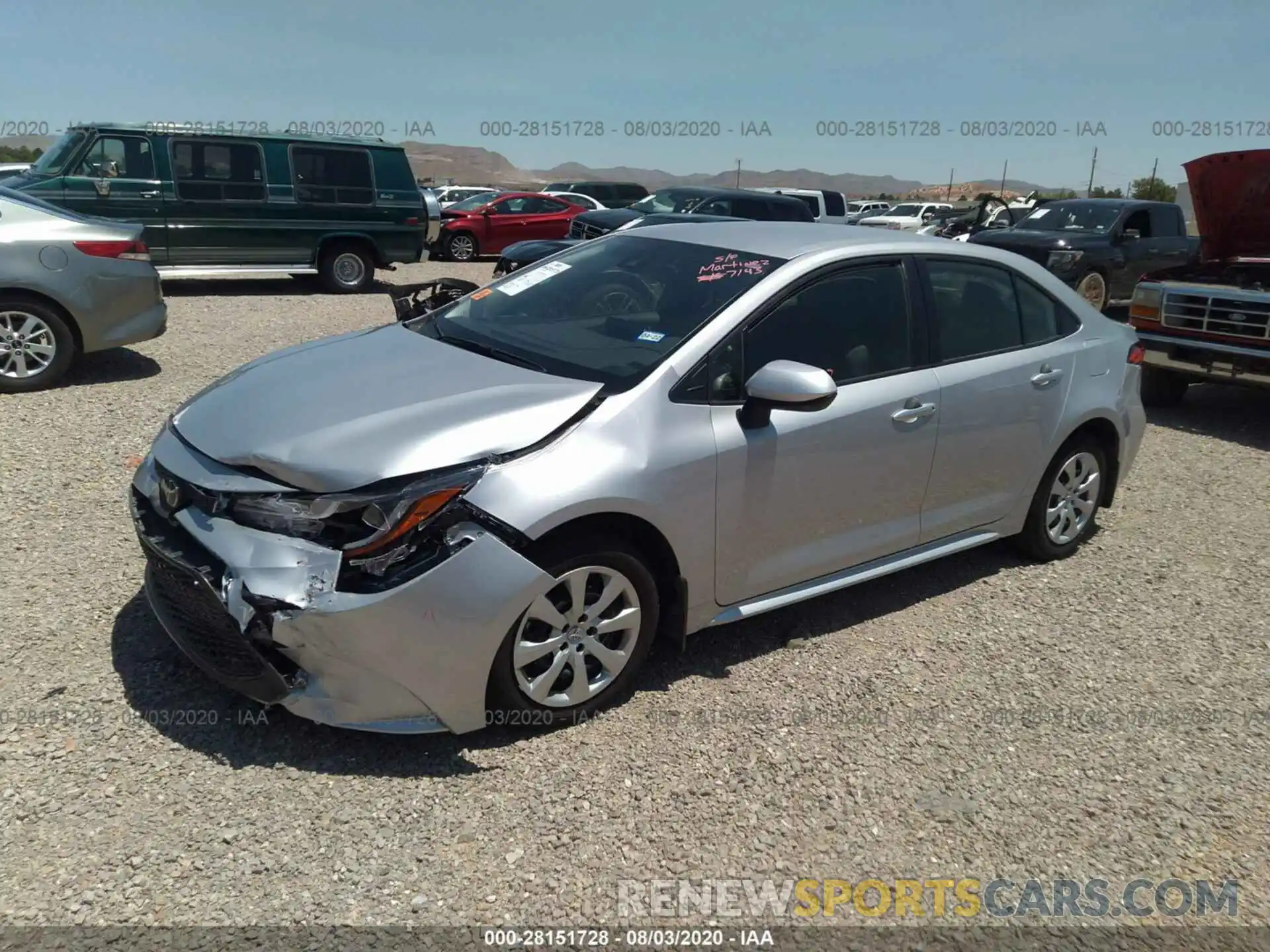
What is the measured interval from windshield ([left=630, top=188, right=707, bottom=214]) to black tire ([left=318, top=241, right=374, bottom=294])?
4.09 meters

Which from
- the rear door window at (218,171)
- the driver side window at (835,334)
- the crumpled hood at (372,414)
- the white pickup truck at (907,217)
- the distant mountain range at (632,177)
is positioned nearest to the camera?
the crumpled hood at (372,414)

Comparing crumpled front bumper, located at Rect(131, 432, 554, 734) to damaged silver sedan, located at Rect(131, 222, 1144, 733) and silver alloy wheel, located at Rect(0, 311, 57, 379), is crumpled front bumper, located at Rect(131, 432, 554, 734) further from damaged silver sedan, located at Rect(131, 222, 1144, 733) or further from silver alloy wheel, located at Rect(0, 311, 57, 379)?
silver alloy wheel, located at Rect(0, 311, 57, 379)

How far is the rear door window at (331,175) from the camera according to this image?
41.4 ft

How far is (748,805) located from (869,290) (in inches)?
84.1

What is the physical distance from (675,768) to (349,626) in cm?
114

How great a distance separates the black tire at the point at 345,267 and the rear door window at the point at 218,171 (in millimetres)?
1166

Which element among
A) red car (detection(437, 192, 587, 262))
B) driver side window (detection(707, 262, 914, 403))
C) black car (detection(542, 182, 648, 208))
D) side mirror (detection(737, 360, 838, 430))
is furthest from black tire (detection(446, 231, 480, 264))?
side mirror (detection(737, 360, 838, 430))

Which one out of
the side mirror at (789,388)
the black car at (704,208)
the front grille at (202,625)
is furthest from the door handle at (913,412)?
the black car at (704,208)

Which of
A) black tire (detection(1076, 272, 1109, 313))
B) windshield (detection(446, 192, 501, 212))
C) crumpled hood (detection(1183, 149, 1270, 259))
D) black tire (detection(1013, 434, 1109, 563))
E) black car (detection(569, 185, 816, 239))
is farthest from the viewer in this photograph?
windshield (detection(446, 192, 501, 212))

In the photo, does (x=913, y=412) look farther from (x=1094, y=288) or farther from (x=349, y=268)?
(x=349, y=268)

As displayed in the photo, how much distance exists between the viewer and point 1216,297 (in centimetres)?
757

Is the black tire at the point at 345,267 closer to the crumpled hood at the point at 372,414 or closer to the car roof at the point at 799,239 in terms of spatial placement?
the car roof at the point at 799,239

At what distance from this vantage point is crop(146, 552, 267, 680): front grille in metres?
2.87

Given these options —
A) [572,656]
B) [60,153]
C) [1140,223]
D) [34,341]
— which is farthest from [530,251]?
[1140,223]
